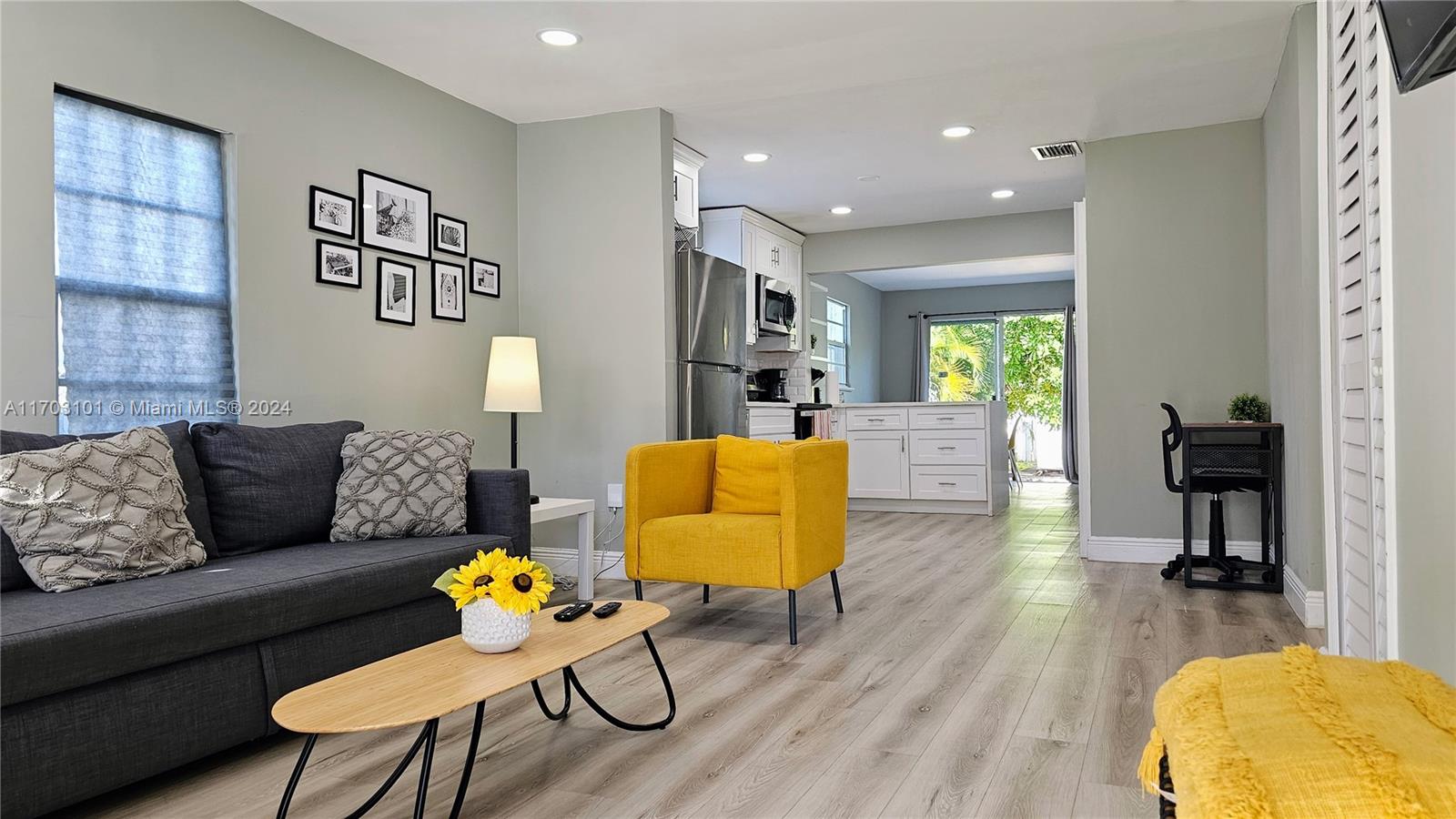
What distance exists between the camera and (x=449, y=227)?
4.42 m

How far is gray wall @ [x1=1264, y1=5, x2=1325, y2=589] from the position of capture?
11.0ft

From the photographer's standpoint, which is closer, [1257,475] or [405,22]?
[405,22]

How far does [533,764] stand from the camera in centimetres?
221

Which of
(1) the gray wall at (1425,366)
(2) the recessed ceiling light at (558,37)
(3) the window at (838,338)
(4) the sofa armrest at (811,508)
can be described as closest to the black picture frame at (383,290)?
(2) the recessed ceiling light at (558,37)

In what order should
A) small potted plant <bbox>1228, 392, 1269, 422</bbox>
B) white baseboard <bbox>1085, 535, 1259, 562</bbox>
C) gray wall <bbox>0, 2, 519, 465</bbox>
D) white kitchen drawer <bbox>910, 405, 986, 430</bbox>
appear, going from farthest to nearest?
white kitchen drawer <bbox>910, 405, 986, 430</bbox> < white baseboard <bbox>1085, 535, 1259, 562</bbox> < small potted plant <bbox>1228, 392, 1269, 422</bbox> < gray wall <bbox>0, 2, 519, 465</bbox>

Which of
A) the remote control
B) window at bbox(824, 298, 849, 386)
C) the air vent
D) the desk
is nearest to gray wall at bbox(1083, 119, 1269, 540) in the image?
the air vent

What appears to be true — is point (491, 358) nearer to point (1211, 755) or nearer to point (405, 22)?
point (405, 22)

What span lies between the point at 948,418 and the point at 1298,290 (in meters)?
3.60

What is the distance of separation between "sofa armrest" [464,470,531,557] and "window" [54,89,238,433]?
0.94 metres

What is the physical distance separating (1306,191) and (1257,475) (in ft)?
4.88

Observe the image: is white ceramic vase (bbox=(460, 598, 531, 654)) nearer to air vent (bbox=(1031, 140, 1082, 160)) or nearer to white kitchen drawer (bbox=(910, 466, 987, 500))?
air vent (bbox=(1031, 140, 1082, 160))

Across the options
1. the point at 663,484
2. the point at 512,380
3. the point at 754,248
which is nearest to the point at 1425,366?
the point at 663,484

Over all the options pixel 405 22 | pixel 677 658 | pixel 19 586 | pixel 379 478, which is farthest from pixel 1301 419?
pixel 19 586

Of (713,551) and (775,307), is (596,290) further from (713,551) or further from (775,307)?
(775,307)
